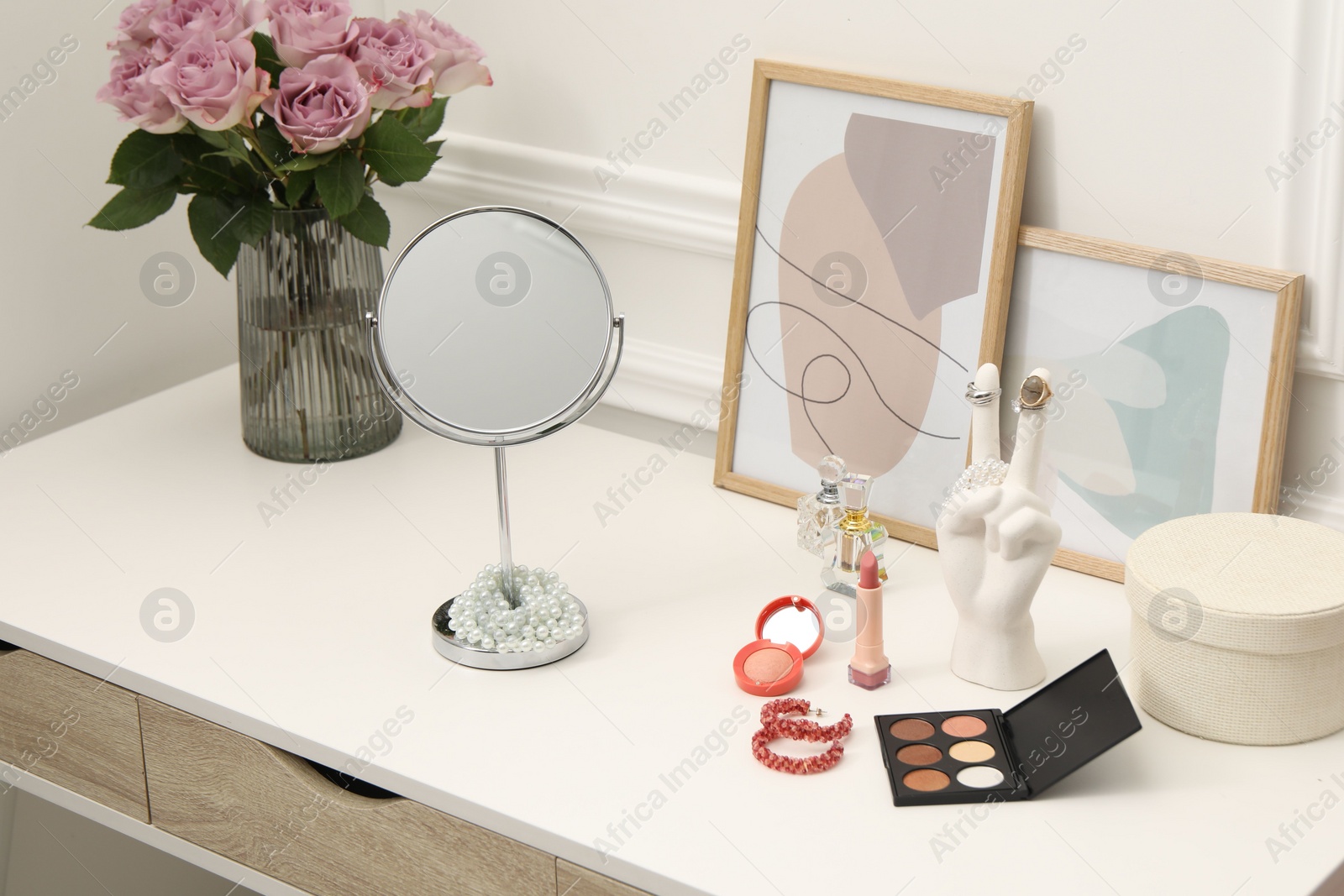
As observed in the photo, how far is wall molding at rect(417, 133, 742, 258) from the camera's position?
1.41 metres

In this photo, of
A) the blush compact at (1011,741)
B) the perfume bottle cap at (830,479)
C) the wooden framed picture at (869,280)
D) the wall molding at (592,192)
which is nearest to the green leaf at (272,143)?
the wall molding at (592,192)

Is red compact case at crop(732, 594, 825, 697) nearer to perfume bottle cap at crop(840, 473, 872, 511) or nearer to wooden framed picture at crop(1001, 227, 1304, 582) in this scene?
perfume bottle cap at crop(840, 473, 872, 511)

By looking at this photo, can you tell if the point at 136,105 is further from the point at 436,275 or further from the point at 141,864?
the point at 141,864

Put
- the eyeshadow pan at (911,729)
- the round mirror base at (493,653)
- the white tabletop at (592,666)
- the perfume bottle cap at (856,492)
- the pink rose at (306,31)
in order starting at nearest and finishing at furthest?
the white tabletop at (592,666)
the eyeshadow pan at (911,729)
the round mirror base at (493,653)
the perfume bottle cap at (856,492)
the pink rose at (306,31)

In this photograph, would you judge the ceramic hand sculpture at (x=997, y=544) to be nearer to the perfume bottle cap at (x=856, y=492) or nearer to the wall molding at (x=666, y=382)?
the perfume bottle cap at (x=856, y=492)

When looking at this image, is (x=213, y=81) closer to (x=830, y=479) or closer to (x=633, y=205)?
(x=633, y=205)

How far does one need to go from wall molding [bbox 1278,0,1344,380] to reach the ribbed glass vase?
0.94 m

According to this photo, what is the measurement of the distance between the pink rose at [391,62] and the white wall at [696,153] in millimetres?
204

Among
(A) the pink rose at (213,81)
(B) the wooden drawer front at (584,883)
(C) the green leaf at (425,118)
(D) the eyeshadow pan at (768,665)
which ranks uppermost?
(A) the pink rose at (213,81)

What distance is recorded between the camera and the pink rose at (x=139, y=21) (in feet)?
4.24

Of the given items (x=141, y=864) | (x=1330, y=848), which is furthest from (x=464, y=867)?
(x=141, y=864)

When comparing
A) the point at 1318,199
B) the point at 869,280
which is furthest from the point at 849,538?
the point at 1318,199

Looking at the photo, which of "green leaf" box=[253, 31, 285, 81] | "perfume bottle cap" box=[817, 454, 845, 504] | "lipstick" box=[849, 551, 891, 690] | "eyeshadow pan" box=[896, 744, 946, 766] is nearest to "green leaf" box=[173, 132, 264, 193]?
"green leaf" box=[253, 31, 285, 81]

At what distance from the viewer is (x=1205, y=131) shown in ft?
3.59
